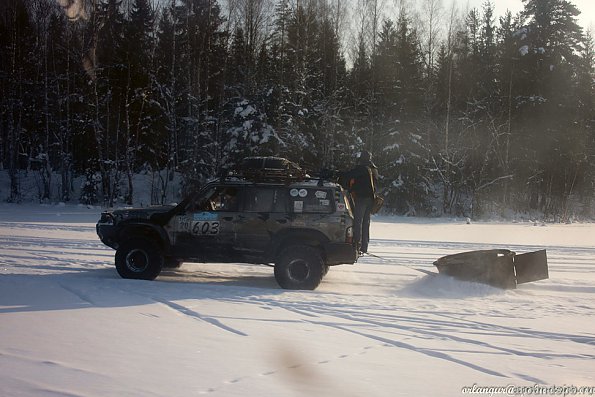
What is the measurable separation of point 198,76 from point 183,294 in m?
25.4

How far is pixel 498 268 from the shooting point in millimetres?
9055

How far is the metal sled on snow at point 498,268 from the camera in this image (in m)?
9.07

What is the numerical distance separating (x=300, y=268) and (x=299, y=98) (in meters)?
25.0

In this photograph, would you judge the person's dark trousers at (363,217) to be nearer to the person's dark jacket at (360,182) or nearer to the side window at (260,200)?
the person's dark jacket at (360,182)

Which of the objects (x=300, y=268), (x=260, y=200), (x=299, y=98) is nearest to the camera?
(x=300, y=268)

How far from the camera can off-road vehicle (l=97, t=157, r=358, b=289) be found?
29.2 ft

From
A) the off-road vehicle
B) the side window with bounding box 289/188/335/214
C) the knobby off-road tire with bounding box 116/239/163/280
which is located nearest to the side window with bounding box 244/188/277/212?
the off-road vehicle

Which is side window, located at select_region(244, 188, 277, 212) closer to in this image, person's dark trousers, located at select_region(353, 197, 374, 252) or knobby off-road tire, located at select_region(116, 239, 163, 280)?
knobby off-road tire, located at select_region(116, 239, 163, 280)

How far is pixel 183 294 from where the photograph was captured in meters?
7.96

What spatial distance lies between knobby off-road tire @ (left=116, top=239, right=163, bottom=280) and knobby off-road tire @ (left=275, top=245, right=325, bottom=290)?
7.26 feet

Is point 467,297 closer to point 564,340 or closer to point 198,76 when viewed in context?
point 564,340

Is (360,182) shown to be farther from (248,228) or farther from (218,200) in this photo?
(218,200)

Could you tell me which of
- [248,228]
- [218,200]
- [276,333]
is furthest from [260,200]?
[276,333]

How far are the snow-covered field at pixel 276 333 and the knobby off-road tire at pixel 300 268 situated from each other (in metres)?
0.21
